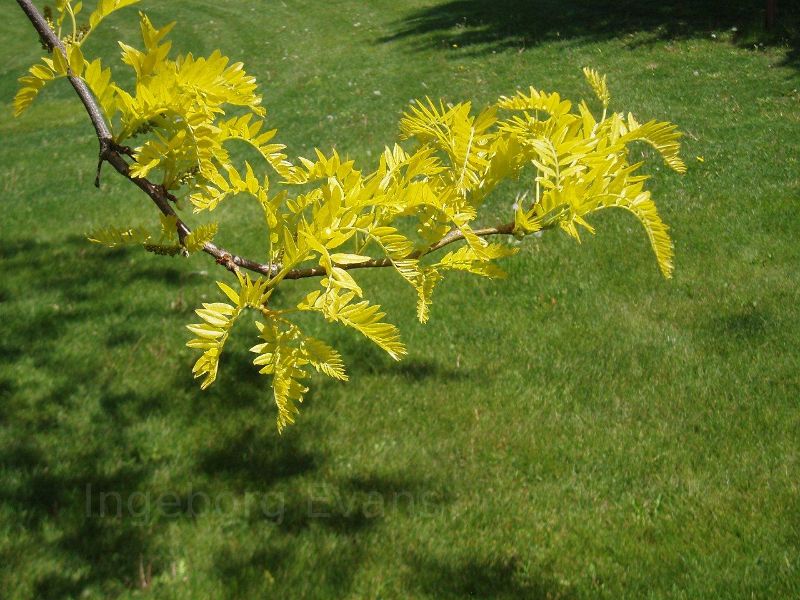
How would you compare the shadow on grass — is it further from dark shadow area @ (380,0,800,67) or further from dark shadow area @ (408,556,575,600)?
dark shadow area @ (380,0,800,67)

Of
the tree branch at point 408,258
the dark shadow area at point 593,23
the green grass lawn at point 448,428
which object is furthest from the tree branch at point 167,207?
the dark shadow area at point 593,23

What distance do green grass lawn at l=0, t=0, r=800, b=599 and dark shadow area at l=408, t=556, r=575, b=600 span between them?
11 mm

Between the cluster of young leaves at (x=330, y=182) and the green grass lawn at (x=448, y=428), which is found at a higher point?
the cluster of young leaves at (x=330, y=182)

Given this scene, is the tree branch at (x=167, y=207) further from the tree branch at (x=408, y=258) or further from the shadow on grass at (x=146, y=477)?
the shadow on grass at (x=146, y=477)

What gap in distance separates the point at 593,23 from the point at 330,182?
14787 mm

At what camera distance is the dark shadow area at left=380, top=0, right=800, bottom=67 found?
12469 millimetres

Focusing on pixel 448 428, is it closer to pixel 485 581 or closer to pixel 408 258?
pixel 485 581

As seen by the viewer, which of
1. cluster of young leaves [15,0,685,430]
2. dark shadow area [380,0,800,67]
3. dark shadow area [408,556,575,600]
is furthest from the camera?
dark shadow area [380,0,800,67]

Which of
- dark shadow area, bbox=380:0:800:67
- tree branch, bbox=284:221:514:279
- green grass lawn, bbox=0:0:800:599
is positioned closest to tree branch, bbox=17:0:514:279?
tree branch, bbox=284:221:514:279

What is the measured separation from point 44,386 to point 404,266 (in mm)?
3746

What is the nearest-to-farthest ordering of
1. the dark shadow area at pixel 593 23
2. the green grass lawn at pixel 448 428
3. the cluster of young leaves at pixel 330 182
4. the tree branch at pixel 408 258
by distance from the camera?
the cluster of young leaves at pixel 330 182 → the tree branch at pixel 408 258 → the green grass lawn at pixel 448 428 → the dark shadow area at pixel 593 23

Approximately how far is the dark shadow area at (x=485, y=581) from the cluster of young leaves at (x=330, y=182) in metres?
2.16

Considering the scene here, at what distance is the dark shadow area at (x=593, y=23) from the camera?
1247 centimetres

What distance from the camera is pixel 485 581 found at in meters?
3.09
